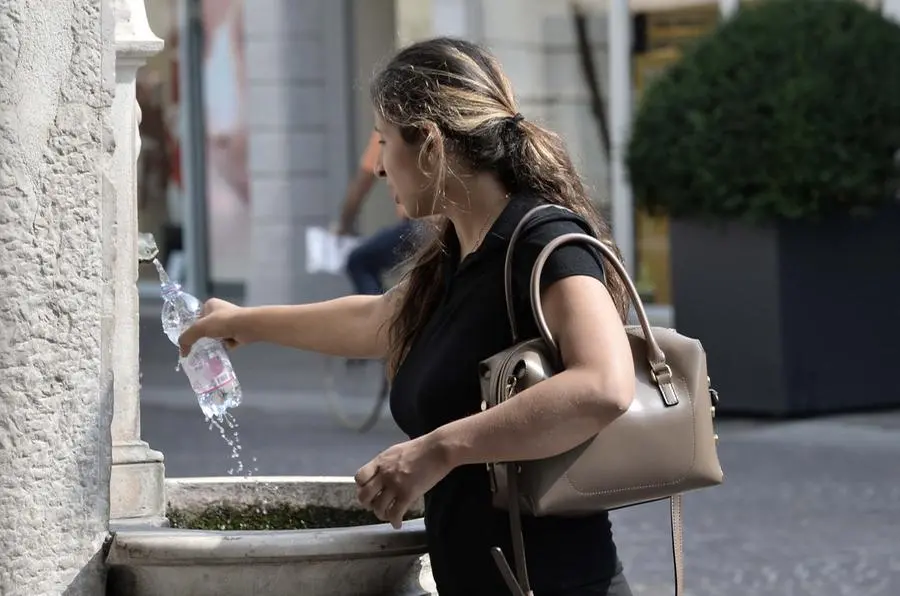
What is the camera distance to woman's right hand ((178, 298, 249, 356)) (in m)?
3.12

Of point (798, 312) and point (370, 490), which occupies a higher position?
point (370, 490)

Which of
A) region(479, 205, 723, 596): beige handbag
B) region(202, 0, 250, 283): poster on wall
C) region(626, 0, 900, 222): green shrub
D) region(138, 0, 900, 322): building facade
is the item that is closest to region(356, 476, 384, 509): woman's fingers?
region(479, 205, 723, 596): beige handbag

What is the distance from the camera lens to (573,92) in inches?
575

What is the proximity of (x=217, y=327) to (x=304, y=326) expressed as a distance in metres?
0.15

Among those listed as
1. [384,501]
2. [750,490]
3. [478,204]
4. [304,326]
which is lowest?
[750,490]

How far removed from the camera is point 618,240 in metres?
13.7

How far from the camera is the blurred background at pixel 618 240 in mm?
6766

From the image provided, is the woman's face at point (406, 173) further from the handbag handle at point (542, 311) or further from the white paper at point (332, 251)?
the white paper at point (332, 251)

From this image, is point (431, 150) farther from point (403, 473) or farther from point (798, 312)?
point (798, 312)

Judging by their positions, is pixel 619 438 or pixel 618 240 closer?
pixel 619 438

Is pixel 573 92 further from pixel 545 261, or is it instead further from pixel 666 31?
pixel 545 261

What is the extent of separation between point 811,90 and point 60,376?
22.8ft

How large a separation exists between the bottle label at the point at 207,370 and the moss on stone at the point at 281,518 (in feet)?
0.83

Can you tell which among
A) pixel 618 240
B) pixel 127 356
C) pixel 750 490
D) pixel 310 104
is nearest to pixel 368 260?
pixel 750 490
